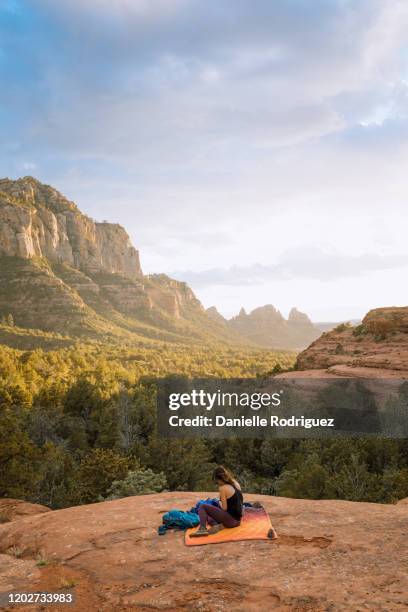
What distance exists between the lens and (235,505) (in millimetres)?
7957

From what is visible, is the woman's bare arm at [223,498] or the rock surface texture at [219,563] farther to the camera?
the woman's bare arm at [223,498]

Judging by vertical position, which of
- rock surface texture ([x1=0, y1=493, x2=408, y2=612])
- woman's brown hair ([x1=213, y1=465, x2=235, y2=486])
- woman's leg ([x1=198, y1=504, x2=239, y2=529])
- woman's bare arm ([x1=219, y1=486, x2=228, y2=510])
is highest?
woman's brown hair ([x1=213, y1=465, x2=235, y2=486])

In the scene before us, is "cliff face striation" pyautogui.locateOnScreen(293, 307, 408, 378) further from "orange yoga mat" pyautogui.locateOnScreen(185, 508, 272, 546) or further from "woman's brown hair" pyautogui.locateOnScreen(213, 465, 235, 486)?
"woman's brown hair" pyautogui.locateOnScreen(213, 465, 235, 486)

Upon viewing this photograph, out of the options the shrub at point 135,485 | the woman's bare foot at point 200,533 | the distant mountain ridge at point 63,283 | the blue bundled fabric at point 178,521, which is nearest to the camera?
the woman's bare foot at point 200,533

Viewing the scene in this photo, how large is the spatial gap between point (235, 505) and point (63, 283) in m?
106

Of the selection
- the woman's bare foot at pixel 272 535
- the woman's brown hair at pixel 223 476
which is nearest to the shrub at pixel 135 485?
the woman's brown hair at pixel 223 476

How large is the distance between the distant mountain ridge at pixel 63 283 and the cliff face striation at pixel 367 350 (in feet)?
192

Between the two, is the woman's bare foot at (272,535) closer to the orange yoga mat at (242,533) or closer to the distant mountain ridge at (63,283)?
the orange yoga mat at (242,533)

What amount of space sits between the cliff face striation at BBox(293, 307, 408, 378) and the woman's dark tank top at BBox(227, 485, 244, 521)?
30.2 m

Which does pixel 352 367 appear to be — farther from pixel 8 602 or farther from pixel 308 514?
pixel 8 602

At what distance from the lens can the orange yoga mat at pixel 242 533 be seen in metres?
7.55

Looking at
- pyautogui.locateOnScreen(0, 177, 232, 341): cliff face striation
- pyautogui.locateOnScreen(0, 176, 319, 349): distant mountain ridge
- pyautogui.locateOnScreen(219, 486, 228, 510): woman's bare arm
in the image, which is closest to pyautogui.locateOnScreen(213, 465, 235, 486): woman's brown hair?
pyautogui.locateOnScreen(219, 486, 228, 510): woman's bare arm

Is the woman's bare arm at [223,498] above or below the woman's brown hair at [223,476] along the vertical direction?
below

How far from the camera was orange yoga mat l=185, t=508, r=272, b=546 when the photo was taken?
7.55 m
